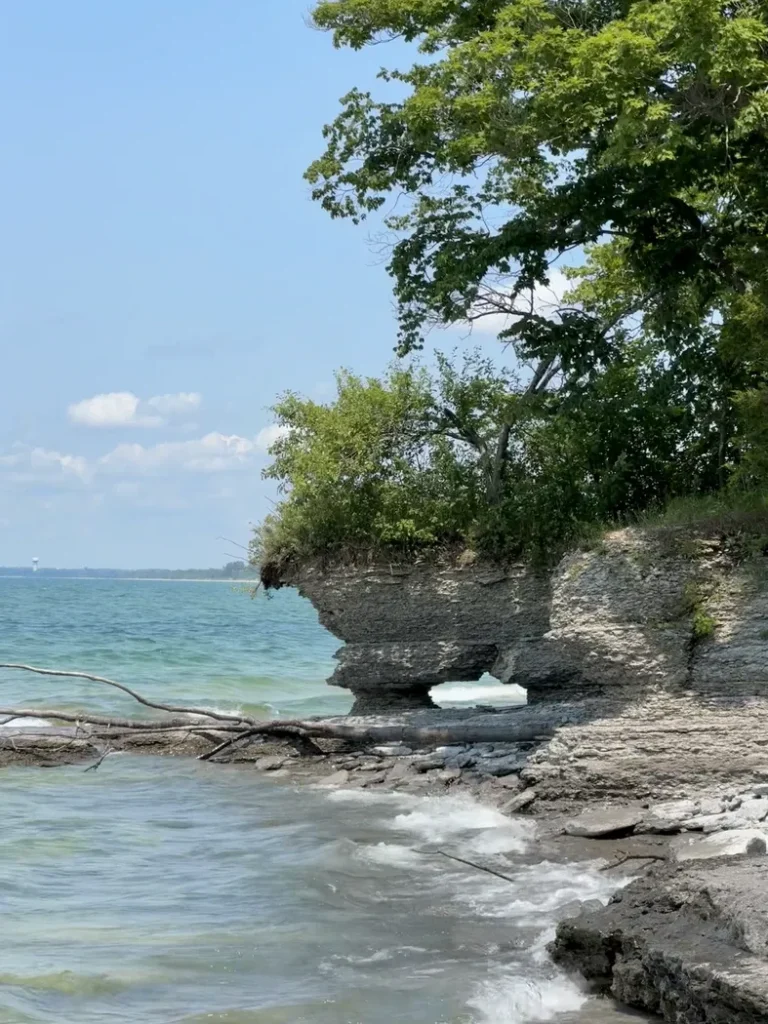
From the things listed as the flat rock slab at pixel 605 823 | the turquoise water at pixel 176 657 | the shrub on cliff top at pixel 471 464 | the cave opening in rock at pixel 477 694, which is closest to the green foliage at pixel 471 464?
the shrub on cliff top at pixel 471 464

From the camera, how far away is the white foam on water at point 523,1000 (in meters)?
9.22

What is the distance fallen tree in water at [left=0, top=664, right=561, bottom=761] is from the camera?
→ 1991 cm

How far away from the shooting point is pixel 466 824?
52.6 feet

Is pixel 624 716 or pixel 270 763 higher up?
pixel 624 716

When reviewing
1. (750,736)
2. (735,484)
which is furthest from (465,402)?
(750,736)

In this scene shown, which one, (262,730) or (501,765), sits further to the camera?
(262,730)

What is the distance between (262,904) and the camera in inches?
503

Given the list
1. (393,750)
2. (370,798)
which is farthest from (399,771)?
(370,798)

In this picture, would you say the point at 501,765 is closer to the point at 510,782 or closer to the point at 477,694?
the point at 510,782

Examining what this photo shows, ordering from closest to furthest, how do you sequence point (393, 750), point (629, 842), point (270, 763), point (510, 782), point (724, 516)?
point (629, 842) < point (724, 516) < point (510, 782) < point (393, 750) < point (270, 763)

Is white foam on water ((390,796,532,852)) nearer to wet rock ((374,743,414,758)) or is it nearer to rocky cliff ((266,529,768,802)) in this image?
rocky cliff ((266,529,768,802))

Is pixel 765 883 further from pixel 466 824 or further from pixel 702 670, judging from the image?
pixel 702 670

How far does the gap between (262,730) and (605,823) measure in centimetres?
842

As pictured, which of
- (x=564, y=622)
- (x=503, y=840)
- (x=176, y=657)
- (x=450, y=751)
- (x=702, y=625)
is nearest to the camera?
(x=503, y=840)
